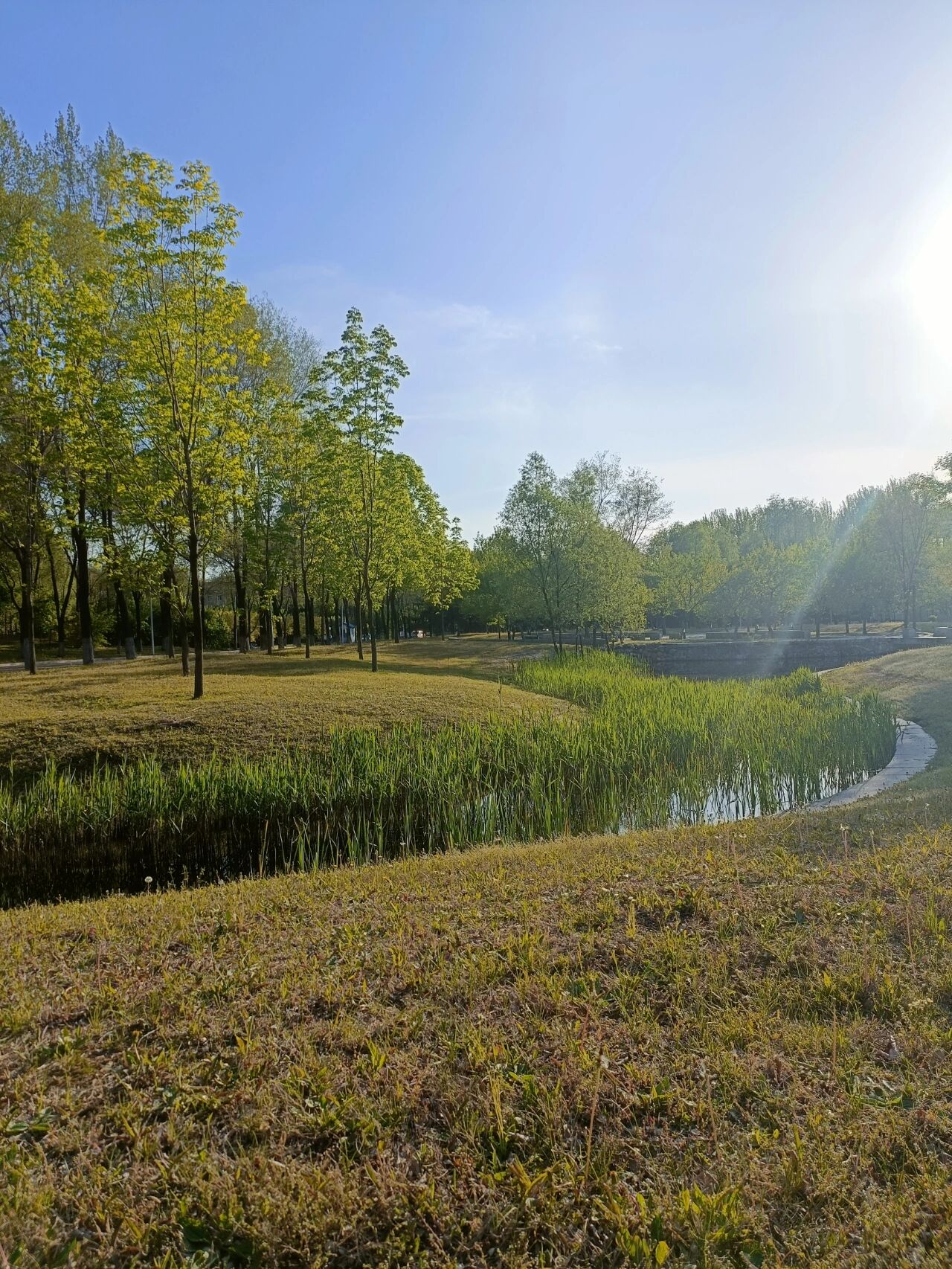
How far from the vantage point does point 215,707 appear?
39.4ft

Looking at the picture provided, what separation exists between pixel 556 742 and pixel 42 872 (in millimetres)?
5952

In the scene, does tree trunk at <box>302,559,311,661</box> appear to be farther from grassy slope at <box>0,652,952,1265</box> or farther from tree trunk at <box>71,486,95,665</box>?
grassy slope at <box>0,652,952,1265</box>

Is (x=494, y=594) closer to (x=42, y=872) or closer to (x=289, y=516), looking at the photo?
(x=289, y=516)

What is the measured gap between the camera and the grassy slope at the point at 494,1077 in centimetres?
216

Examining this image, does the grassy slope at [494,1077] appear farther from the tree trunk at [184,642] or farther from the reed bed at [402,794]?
the tree trunk at [184,642]

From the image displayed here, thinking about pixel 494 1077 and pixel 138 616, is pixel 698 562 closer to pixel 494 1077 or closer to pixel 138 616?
pixel 138 616

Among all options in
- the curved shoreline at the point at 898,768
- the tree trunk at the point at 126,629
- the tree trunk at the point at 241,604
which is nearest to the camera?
the curved shoreline at the point at 898,768

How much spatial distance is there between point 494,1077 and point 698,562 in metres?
47.9

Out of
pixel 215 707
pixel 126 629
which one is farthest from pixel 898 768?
pixel 126 629

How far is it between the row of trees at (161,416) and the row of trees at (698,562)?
6018 mm

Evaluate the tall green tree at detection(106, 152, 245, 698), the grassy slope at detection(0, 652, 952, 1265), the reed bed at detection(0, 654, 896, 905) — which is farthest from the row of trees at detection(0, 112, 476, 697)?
the grassy slope at detection(0, 652, 952, 1265)

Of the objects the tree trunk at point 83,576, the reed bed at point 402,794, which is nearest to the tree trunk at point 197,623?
the reed bed at point 402,794

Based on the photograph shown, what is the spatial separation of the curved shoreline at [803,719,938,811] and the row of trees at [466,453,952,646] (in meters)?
15.5

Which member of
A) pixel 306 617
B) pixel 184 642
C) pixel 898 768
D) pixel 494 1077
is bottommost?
pixel 898 768
